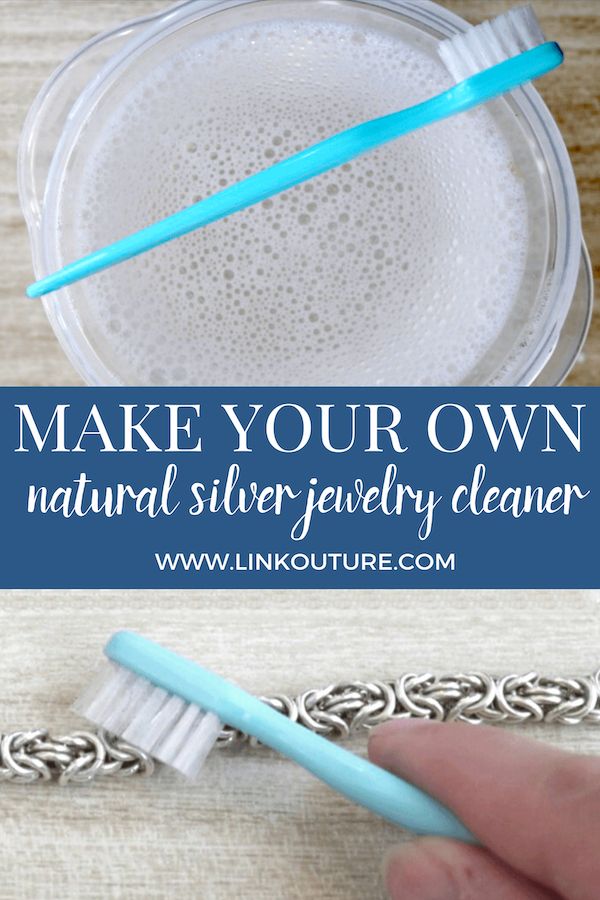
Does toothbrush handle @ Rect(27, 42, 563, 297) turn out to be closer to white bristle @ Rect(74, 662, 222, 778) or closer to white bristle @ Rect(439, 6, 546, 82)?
white bristle @ Rect(439, 6, 546, 82)

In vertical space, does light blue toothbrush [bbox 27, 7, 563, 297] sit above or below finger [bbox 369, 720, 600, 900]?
above

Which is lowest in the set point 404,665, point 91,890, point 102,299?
point 91,890

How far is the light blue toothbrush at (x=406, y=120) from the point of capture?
0.45 m

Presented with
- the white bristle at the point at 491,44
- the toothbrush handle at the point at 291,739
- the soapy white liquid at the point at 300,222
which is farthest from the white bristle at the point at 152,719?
the white bristle at the point at 491,44

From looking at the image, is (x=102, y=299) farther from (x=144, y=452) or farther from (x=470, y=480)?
(x=470, y=480)

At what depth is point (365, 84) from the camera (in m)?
0.49

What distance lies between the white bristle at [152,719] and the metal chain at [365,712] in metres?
0.01

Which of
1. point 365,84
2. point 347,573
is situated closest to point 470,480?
point 347,573

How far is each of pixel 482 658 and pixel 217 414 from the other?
157 mm

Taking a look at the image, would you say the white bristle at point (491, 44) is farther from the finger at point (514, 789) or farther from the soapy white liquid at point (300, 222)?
the finger at point (514, 789)

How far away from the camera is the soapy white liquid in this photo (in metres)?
0.49

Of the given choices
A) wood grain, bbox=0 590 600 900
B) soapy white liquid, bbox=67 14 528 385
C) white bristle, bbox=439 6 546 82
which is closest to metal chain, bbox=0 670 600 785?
wood grain, bbox=0 590 600 900

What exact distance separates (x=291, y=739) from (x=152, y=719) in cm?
6

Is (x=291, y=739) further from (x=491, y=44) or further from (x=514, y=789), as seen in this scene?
(x=491, y=44)
